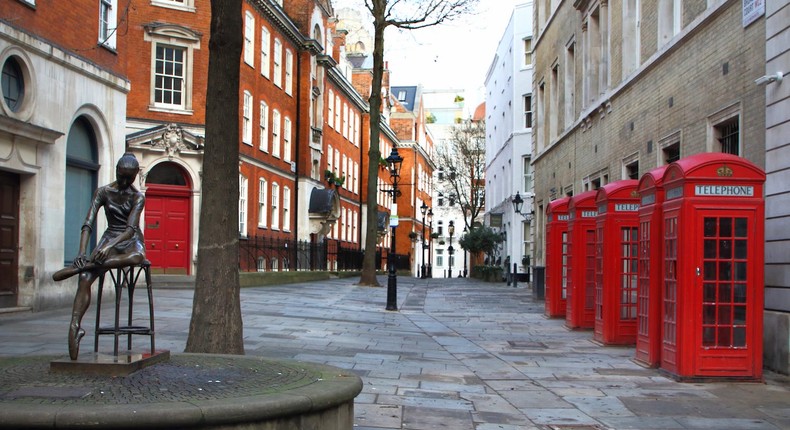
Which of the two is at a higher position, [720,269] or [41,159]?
[41,159]

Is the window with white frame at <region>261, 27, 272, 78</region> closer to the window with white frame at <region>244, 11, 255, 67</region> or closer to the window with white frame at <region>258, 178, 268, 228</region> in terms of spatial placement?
the window with white frame at <region>244, 11, 255, 67</region>

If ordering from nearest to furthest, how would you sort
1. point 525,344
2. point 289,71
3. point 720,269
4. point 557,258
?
point 720,269 < point 525,344 < point 557,258 < point 289,71

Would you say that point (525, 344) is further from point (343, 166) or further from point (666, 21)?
point (343, 166)

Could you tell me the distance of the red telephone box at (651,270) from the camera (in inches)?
418

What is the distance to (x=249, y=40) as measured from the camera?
3475 cm

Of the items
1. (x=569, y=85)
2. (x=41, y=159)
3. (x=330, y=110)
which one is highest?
(x=330, y=110)

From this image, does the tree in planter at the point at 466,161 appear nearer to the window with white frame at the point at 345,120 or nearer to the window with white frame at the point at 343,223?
the window with white frame at the point at 343,223

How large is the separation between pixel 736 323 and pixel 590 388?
1948 millimetres

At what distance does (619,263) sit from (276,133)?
2841cm

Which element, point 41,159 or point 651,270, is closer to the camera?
point 651,270

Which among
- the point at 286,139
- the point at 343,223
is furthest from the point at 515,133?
the point at 343,223

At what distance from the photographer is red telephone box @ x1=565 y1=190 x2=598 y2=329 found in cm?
1598

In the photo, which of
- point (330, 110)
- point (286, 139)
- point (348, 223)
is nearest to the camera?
point (286, 139)

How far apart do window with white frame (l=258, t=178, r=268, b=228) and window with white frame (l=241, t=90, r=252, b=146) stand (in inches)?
95.1
